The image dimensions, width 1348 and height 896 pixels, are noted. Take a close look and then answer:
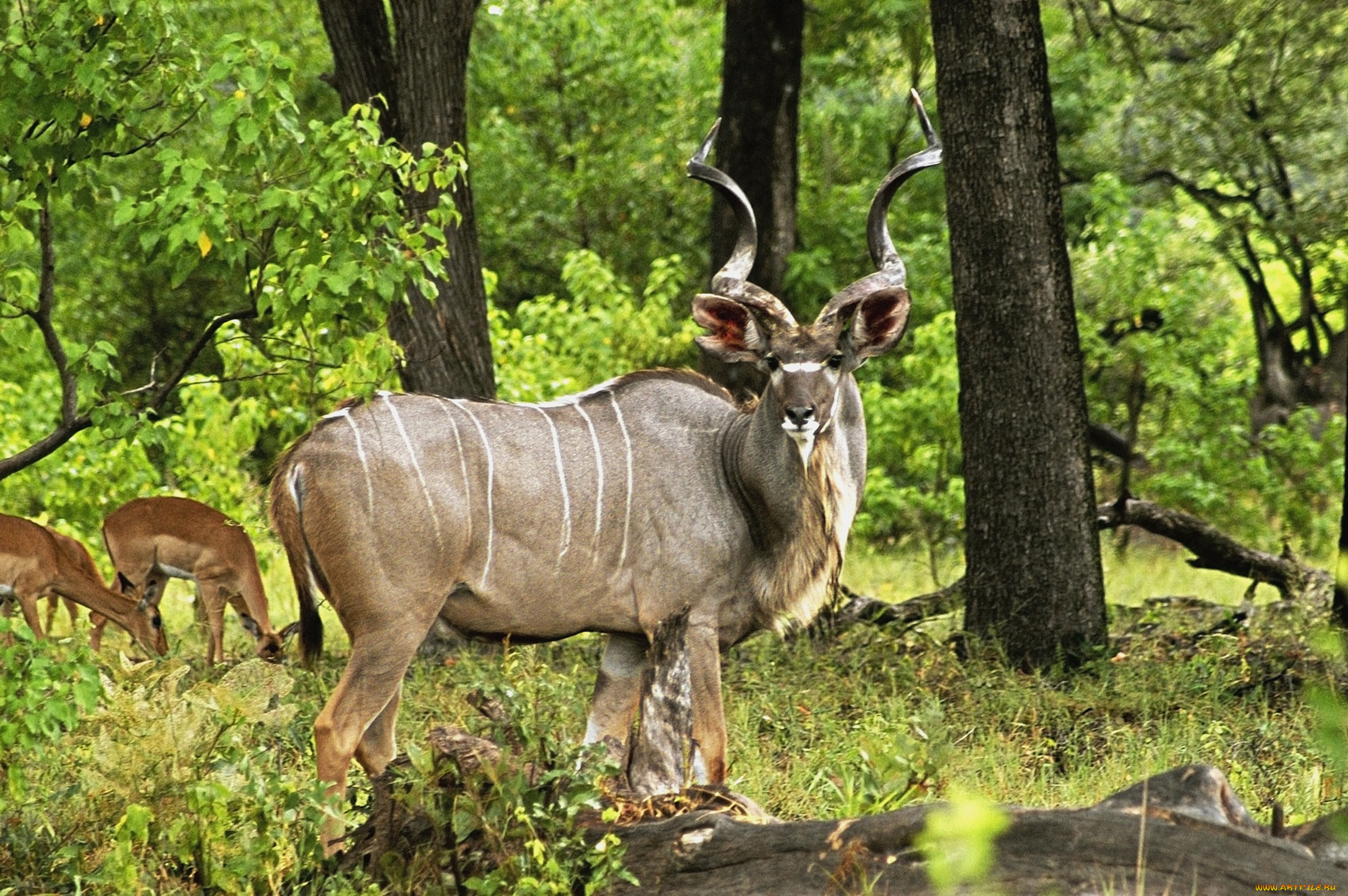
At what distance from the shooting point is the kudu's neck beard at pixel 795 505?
14.8ft

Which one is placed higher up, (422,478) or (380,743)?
(422,478)

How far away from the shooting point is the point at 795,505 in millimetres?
4527

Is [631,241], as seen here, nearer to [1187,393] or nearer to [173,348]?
[173,348]

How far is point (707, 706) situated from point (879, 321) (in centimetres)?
123

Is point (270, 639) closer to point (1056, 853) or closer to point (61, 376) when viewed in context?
point (61, 376)

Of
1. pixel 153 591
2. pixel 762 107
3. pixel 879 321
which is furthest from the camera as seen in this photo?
pixel 762 107

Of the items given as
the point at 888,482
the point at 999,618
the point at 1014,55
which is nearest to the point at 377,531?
the point at 999,618

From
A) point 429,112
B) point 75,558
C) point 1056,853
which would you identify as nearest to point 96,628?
point 75,558

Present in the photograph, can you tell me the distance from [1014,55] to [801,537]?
104 inches

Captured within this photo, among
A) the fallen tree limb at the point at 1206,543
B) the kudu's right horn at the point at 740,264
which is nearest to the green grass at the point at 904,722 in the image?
the fallen tree limb at the point at 1206,543

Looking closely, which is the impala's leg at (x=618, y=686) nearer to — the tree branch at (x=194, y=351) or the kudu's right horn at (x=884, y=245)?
the kudu's right horn at (x=884, y=245)

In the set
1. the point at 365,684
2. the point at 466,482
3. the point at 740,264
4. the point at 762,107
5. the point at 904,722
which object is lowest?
the point at 904,722

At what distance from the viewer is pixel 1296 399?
51.3ft

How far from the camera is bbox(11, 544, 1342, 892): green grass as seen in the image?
3.82 metres
